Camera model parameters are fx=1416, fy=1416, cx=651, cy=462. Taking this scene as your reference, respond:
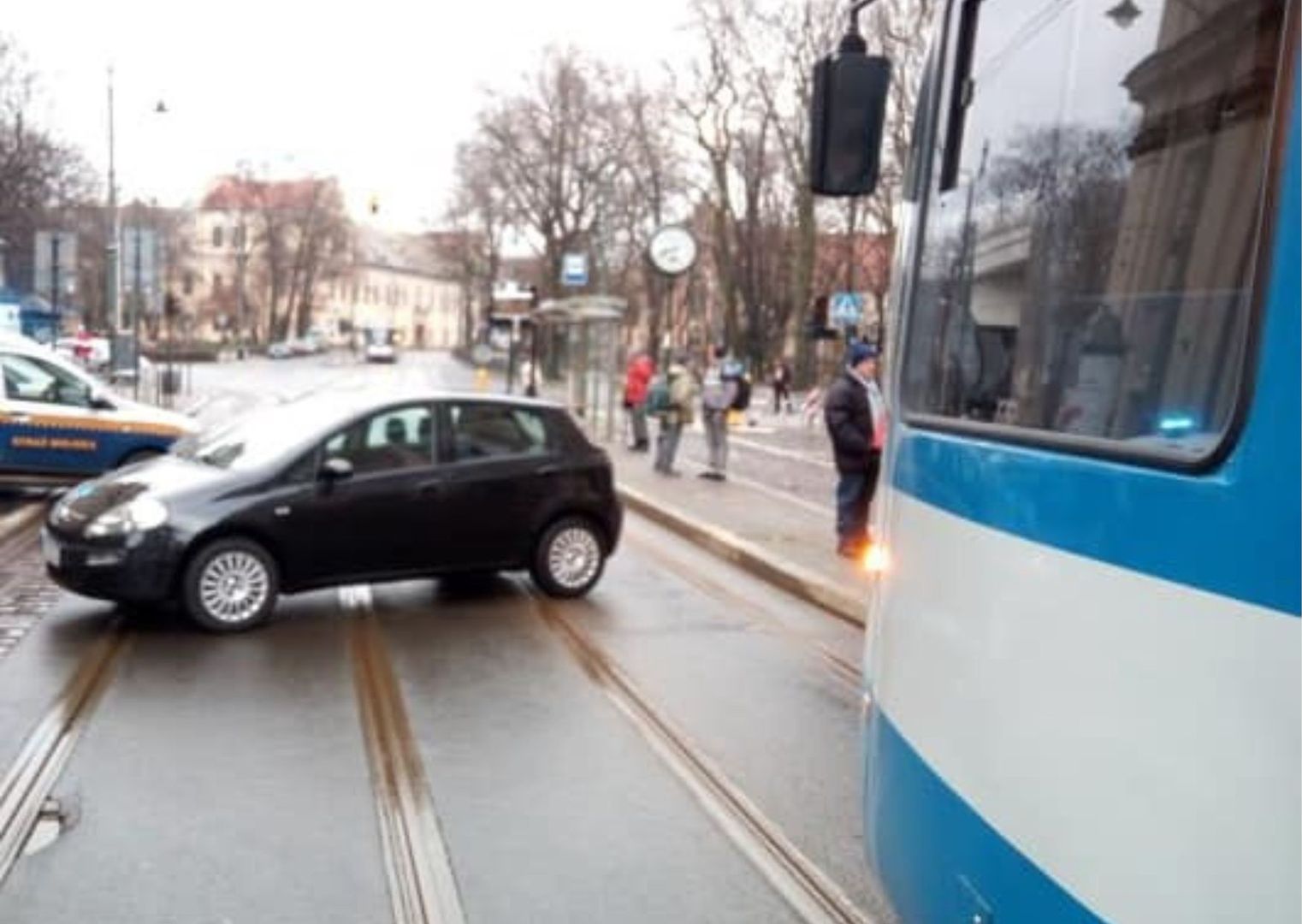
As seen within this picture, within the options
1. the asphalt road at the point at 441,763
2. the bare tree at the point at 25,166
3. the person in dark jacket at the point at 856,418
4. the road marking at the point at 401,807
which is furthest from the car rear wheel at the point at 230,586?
the bare tree at the point at 25,166

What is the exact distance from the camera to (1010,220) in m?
2.92

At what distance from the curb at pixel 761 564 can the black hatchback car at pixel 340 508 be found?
1.59 m

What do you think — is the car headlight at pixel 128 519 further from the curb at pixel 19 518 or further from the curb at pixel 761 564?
the curb at pixel 19 518

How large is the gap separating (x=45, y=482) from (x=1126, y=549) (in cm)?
1501

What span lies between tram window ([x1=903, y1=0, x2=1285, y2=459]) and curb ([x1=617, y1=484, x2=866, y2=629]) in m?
7.09

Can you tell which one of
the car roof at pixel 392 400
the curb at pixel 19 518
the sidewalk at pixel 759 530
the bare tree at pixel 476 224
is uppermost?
the bare tree at pixel 476 224

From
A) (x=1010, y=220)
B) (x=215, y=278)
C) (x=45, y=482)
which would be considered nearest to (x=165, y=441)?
(x=45, y=482)

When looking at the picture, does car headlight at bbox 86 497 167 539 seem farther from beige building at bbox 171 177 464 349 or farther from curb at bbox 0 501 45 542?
beige building at bbox 171 177 464 349

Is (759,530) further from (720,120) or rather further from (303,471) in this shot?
(720,120)

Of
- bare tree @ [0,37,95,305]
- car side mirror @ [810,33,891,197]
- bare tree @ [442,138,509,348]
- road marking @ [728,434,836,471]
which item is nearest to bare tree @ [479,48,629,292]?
bare tree @ [442,138,509,348]

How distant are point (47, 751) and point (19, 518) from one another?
29.2 ft

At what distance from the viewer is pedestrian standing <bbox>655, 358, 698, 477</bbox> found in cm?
2027

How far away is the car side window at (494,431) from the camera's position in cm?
1034

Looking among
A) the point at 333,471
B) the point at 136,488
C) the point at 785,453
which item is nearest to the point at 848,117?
the point at 333,471
